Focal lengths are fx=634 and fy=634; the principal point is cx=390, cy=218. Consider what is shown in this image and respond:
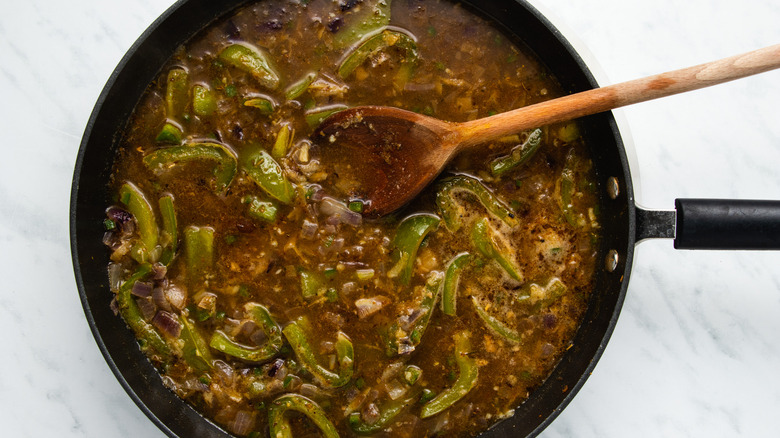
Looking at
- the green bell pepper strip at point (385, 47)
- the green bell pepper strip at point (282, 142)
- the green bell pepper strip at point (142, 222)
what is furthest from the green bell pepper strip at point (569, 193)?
the green bell pepper strip at point (142, 222)

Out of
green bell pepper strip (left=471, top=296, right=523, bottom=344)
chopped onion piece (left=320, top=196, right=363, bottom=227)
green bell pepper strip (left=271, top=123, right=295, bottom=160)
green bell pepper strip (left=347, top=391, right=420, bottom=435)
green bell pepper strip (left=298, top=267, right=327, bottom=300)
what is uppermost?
green bell pepper strip (left=271, top=123, right=295, bottom=160)

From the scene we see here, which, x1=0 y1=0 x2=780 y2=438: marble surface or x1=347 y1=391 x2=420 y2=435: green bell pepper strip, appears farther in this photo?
x1=0 y1=0 x2=780 y2=438: marble surface

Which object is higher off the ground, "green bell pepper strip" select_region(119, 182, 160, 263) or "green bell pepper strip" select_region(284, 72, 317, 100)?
"green bell pepper strip" select_region(284, 72, 317, 100)

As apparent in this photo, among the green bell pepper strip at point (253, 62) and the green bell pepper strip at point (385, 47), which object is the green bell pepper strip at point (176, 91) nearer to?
the green bell pepper strip at point (253, 62)

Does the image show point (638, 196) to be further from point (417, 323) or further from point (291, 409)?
point (291, 409)

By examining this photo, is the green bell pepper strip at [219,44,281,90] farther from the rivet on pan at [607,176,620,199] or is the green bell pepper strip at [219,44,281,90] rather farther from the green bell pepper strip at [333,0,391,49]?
the rivet on pan at [607,176,620,199]

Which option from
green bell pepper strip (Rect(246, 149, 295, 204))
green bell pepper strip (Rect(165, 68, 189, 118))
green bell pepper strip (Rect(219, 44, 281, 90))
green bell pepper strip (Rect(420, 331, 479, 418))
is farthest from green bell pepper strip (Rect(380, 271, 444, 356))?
green bell pepper strip (Rect(165, 68, 189, 118))

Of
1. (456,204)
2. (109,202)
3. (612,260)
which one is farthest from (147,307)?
(612,260)
